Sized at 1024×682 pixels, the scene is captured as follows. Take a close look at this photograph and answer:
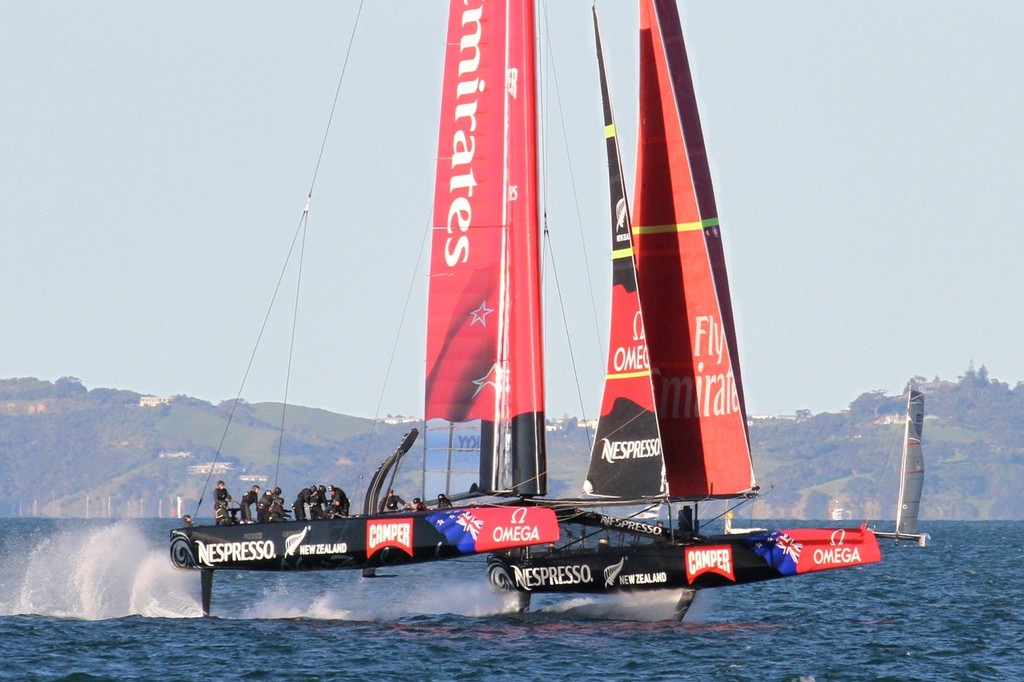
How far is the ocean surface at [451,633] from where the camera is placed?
21.3m

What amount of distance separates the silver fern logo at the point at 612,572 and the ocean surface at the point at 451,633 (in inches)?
29.6

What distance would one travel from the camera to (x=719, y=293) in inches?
Answer: 1036

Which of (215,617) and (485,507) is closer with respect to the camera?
(485,507)

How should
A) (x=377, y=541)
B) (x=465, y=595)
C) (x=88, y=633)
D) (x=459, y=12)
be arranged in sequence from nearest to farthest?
(x=377, y=541) < (x=88, y=633) < (x=459, y=12) < (x=465, y=595)

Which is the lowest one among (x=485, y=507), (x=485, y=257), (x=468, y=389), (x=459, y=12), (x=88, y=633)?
(x=88, y=633)

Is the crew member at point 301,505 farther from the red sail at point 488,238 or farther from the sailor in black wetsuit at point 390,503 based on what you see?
the red sail at point 488,238

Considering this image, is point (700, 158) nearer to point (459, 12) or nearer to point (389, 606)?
point (459, 12)

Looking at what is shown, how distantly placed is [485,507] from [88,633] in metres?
6.56

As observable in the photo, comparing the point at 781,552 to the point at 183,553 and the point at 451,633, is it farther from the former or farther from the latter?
the point at 183,553

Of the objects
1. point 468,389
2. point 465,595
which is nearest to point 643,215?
point 468,389

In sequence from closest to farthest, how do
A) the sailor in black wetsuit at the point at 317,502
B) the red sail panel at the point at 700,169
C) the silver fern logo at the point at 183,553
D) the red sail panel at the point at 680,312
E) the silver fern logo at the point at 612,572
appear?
the silver fern logo at the point at 612,572
the silver fern logo at the point at 183,553
the sailor in black wetsuit at the point at 317,502
the red sail panel at the point at 680,312
the red sail panel at the point at 700,169

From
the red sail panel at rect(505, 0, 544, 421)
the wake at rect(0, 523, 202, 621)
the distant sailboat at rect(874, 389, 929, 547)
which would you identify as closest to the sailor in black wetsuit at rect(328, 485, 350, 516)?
the red sail panel at rect(505, 0, 544, 421)

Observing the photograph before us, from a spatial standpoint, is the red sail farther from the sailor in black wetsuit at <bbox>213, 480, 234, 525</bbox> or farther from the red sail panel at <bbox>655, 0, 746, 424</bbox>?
the sailor in black wetsuit at <bbox>213, 480, 234, 525</bbox>

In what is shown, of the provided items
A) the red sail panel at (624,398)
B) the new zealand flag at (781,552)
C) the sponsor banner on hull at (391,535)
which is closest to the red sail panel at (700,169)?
the red sail panel at (624,398)
